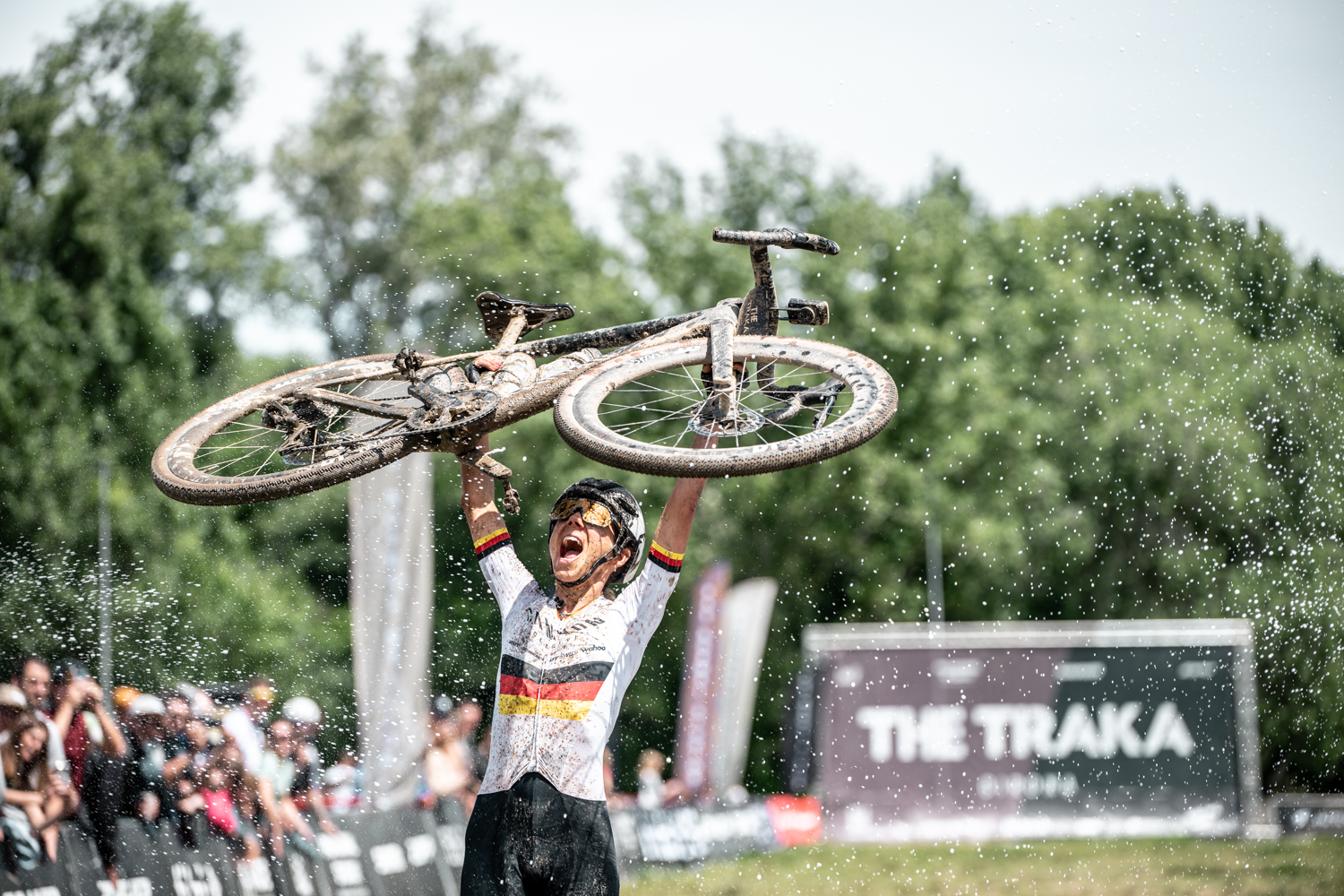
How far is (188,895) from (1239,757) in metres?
11.7

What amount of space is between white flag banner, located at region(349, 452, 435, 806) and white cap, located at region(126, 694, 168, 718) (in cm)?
135

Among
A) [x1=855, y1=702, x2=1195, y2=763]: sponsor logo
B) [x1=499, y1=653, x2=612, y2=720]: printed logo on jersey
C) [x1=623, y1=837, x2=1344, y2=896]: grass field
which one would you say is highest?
[x1=499, y1=653, x2=612, y2=720]: printed logo on jersey

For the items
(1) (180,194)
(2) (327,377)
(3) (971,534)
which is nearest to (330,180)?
(1) (180,194)

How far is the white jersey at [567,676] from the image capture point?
3936mm

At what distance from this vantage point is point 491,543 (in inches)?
176

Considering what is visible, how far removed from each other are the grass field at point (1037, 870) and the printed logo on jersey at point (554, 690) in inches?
350

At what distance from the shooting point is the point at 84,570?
359 inches

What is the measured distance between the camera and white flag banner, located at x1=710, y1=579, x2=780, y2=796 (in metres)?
18.4

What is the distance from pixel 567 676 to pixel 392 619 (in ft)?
16.7

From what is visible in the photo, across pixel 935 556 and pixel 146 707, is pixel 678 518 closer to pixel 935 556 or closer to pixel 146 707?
pixel 146 707

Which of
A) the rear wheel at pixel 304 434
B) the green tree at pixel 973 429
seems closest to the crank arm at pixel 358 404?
the rear wheel at pixel 304 434

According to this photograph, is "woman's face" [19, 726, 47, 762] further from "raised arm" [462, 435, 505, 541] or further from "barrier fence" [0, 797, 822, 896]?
"raised arm" [462, 435, 505, 541]

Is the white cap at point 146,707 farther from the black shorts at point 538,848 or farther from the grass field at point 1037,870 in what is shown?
the grass field at point 1037,870

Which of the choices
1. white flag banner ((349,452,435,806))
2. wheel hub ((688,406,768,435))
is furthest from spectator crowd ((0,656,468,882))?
wheel hub ((688,406,768,435))
